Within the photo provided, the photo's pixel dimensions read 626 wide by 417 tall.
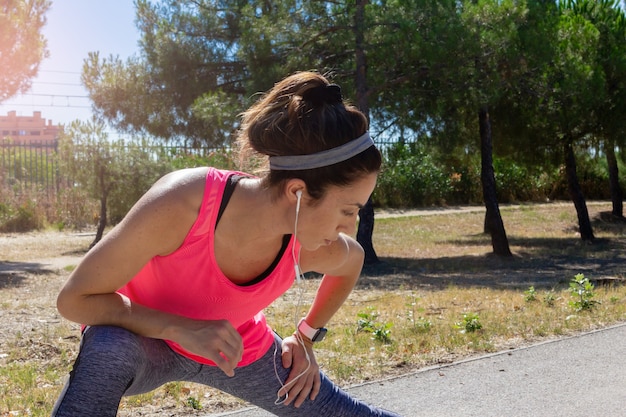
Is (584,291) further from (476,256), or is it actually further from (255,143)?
(476,256)

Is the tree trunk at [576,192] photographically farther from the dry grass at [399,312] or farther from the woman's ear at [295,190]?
the woman's ear at [295,190]

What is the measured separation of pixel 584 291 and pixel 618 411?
3.07 meters

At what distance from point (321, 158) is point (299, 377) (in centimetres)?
73

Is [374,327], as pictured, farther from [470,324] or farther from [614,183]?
[614,183]

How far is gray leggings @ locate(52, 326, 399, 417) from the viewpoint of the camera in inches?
66.7

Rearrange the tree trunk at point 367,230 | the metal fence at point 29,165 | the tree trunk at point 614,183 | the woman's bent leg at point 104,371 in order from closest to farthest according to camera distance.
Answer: the woman's bent leg at point 104,371 → the tree trunk at point 367,230 → the tree trunk at point 614,183 → the metal fence at point 29,165

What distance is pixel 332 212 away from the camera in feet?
6.40

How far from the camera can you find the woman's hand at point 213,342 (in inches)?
71.8

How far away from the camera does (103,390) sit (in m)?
1.70

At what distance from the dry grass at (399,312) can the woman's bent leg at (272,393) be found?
23 centimetres

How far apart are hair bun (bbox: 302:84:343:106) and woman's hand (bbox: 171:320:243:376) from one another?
0.61 meters

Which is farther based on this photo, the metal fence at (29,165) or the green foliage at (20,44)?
the metal fence at (29,165)

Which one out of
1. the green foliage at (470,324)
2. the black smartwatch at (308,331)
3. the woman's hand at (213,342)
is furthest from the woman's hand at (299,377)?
the green foliage at (470,324)

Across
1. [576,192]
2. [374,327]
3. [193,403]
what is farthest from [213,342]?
[576,192]
